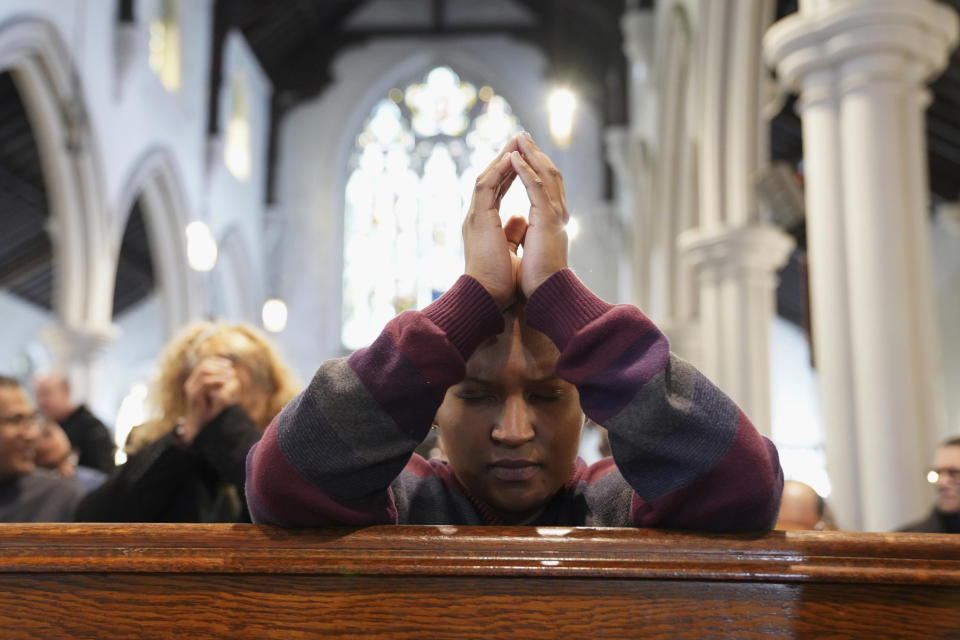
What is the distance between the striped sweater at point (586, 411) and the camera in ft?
3.54

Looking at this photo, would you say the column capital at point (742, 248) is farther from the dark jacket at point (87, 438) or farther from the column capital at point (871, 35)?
the dark jacket at point (87, 438)

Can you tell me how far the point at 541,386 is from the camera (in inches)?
49.7

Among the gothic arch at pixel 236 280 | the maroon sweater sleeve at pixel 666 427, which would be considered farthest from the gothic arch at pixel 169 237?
the maroon sweater sleeve at pixel 666 427

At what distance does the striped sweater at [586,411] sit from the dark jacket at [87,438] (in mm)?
2992

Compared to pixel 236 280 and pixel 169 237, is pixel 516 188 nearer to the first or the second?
pixel 169 237

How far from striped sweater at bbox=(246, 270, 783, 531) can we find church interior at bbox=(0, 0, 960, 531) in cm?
20

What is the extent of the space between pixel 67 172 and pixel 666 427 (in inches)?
381

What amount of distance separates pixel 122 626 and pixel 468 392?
0.48 m

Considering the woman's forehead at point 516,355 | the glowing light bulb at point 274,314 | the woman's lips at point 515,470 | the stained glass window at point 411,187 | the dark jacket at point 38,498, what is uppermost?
the stained glass window at point 411,187

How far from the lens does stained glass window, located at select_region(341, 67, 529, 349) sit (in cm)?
1591

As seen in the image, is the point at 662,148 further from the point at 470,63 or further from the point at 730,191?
the point at 470,63

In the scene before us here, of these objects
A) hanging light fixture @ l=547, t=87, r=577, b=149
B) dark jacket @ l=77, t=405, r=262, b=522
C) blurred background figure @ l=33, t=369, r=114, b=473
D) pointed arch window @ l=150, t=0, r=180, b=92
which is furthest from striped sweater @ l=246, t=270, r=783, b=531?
pointed arch window @ l=150, t=0, r=180, b=92

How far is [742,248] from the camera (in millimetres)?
6398

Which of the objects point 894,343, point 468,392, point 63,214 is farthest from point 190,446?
point 63,214
